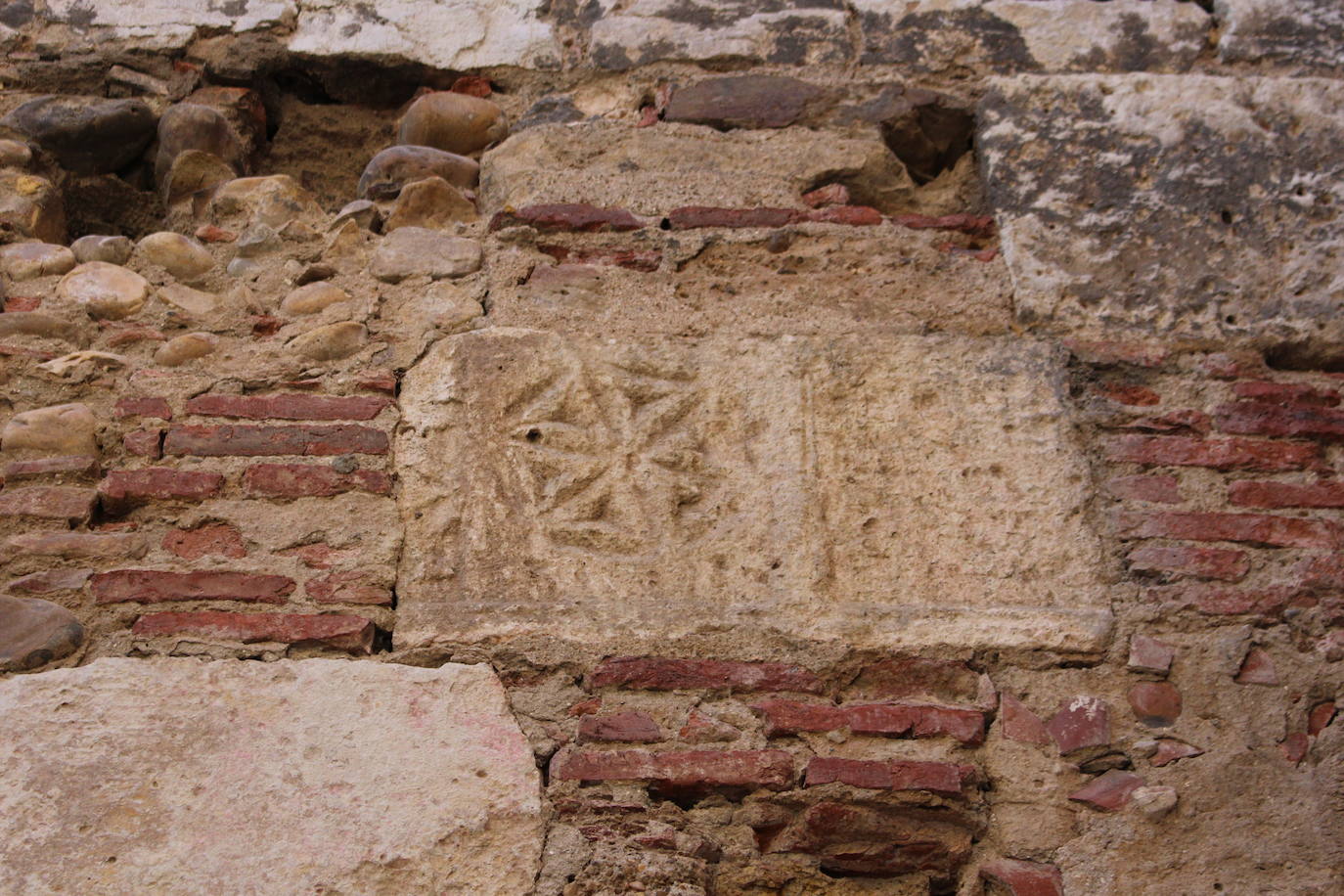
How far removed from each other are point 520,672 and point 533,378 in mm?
528

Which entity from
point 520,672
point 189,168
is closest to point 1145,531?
point 520,672

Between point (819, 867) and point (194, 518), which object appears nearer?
point (819, 867)

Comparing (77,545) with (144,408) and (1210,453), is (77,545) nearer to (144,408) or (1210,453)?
(144,408)

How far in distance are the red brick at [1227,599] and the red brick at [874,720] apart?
0.38 meters

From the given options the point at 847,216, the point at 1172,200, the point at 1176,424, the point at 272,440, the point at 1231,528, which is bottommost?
the point at 272,440

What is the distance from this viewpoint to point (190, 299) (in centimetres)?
251

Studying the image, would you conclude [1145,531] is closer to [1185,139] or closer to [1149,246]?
[1149,246]

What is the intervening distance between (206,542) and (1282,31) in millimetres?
2388

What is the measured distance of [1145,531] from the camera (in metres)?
2.20

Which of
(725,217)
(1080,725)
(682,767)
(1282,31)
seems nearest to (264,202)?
(725,217)

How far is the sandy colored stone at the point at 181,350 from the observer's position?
2.38 meters

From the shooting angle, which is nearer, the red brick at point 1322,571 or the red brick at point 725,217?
the red brick at point 1322,571

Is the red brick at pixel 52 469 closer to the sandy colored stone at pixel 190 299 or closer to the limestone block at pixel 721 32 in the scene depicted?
the sandy colored stone at pixel 190 299

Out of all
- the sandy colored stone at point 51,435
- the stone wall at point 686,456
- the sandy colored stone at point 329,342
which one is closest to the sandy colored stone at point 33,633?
the stone wall at point 686,456
